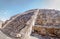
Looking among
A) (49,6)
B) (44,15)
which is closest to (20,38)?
(44,15)

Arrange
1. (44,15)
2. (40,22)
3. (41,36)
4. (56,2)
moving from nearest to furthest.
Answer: (41,36)
(40,22)
(44,15)
(56,2)

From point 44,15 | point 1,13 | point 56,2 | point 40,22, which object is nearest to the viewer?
point 40,22

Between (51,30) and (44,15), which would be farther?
(44,15)

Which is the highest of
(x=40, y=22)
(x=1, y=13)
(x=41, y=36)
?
(x=1, y=13)

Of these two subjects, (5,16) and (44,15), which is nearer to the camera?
(44,15)

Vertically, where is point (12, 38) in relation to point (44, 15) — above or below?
below

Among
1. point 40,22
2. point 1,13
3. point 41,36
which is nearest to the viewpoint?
point 41,36

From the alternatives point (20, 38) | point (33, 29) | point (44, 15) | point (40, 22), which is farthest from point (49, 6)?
point (20, 38)

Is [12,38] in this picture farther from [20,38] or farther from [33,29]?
[33,29]

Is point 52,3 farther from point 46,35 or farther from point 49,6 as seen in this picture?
point 46,35
